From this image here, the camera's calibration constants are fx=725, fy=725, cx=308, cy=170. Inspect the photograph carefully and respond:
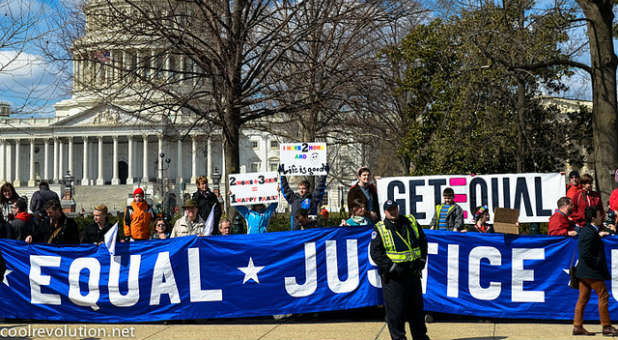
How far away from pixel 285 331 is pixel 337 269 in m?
1.23

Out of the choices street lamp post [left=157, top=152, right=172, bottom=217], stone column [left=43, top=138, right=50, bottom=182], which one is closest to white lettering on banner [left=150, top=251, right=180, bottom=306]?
street lamp post [left=157, top=152, right=172, bottom=217]

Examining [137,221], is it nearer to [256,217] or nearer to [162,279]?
[256,217]

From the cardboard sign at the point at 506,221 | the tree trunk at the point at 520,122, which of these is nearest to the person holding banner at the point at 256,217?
the cardboard sign at the point at 506,221

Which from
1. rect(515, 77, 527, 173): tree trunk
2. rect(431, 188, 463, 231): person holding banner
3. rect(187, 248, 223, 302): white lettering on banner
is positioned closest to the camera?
rect(187, 248, 223, 302): white lettering on banner

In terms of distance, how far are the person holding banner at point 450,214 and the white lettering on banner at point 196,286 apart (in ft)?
12.8

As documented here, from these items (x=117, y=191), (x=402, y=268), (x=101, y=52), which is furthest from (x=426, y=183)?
(x=117, y=191)

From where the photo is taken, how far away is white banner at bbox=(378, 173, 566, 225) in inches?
473

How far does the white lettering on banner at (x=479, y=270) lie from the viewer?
10.1m

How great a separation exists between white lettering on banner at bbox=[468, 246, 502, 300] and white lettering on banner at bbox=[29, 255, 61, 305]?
611 cm

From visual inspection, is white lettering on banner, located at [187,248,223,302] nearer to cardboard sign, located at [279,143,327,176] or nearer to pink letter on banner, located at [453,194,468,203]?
cardboard sign, located at [279,143,327,176]

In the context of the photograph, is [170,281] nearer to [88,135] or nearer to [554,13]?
[554,13]

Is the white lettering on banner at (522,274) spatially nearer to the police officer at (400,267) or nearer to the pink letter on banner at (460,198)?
the police officer at (400,267)

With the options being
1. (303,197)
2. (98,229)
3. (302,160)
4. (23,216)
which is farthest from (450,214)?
(23,216)

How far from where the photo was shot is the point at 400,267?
8219 mm
